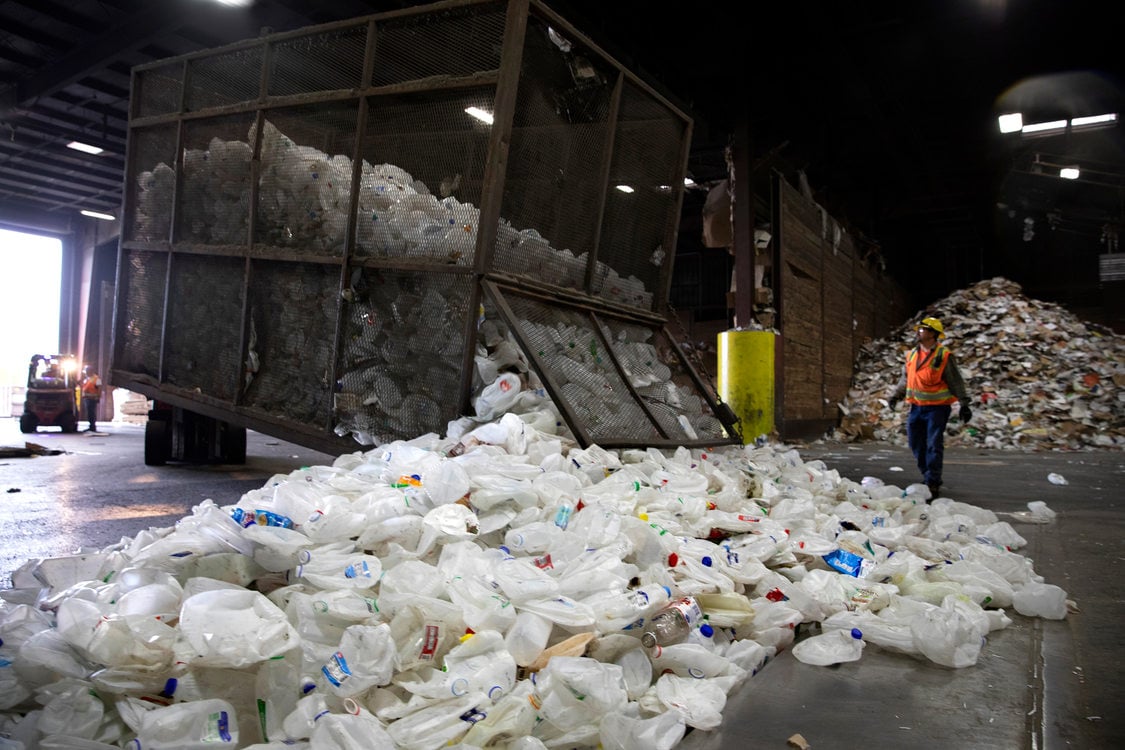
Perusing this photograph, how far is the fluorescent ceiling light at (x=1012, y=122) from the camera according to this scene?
11.3 metres

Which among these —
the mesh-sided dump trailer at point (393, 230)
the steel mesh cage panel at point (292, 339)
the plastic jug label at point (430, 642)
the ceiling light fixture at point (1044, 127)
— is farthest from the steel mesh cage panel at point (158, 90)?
the ceiling light fixture at point (1044, 127)

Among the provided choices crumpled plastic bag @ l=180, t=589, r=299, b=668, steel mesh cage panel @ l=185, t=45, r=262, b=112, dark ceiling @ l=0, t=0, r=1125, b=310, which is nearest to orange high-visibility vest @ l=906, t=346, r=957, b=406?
dark ceiling @ l=0, t=0, r=1125, b=310

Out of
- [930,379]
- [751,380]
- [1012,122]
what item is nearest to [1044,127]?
[1012,122]

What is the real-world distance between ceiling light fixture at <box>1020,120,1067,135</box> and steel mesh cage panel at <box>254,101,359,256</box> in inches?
476

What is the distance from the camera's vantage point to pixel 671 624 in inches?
73.4

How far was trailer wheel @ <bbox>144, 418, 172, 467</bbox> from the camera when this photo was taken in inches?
257

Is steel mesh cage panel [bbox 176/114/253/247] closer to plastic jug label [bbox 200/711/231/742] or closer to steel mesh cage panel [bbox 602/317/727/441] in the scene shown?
steel mesh cage panel [bbox 602/317/727/441]

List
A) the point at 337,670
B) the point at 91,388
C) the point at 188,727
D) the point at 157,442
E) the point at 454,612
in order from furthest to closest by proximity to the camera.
A: the point at 91,388, the point at 157,442, the point at 454,612, the point at 337,670, the point at 188,727

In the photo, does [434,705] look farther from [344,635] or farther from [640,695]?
[640,695]

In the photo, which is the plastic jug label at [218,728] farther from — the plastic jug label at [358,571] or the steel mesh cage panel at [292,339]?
the steel mesh cage panel at [292,339]

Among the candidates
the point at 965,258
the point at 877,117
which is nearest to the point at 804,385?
the point at 877,117

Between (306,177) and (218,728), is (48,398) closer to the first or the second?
(306,177)

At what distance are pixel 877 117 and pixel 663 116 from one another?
25.3ft

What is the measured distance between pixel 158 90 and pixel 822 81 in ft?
29.7
